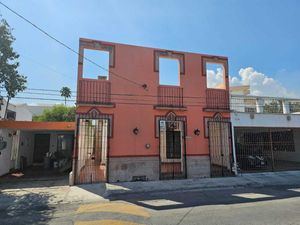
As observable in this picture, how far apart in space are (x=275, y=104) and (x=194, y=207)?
10400mm

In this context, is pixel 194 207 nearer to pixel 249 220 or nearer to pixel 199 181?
pixel 249 220

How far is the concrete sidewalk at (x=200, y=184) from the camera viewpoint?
373 inches

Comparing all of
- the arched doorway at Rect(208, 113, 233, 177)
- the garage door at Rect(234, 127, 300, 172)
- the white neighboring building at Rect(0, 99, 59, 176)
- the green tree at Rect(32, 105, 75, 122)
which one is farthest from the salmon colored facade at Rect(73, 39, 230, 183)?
the green tree at Rect(32, 105, 75, 122)

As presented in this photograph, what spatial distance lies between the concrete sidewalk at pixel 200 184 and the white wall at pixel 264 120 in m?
3.00

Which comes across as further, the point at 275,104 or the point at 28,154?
the point at 28,154

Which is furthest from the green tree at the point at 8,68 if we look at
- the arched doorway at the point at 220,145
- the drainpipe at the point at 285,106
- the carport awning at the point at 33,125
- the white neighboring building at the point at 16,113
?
the drainpipe at the point at 285,106

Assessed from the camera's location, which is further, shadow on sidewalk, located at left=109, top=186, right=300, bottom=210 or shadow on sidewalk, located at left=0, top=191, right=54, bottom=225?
shadow on sidewalk, located at left=109, top=186, right=300, bottom=210

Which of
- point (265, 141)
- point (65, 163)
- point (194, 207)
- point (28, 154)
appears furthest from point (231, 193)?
point (28, 154)

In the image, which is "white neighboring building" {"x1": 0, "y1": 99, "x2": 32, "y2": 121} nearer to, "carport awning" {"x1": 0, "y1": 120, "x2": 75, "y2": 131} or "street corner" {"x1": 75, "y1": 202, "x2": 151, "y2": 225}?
"carport awning" {"x1": 0, "y1": 120, "x2": 75, "y2": 131}

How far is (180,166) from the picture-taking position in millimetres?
12109

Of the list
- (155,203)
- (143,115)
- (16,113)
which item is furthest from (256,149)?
(16,113)

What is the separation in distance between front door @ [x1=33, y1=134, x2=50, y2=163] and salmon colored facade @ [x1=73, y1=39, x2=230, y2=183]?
8.52m

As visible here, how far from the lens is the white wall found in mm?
13016

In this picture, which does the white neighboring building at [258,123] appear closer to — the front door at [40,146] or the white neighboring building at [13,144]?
the white neighboring building at [13,144]
